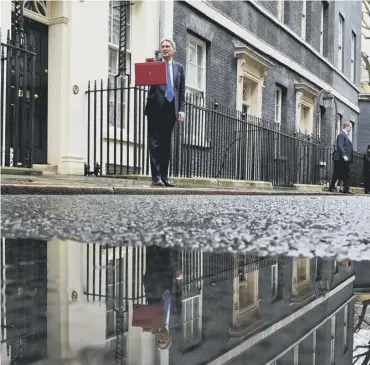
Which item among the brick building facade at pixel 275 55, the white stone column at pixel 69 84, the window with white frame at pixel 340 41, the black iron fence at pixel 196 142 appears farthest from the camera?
the window with white frame at pixel 340 41

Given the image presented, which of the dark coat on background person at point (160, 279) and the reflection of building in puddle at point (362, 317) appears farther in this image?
the dark coat on background person at point (160, 279)

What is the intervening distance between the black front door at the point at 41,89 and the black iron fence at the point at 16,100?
1.60 metres

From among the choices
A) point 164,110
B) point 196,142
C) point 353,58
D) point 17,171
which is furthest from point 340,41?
point 17,171

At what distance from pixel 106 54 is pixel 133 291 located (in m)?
8.78

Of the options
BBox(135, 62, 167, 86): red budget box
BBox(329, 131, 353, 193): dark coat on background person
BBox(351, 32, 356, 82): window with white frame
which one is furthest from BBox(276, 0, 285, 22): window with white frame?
BBox(135, 62, 167, 86): red budget box

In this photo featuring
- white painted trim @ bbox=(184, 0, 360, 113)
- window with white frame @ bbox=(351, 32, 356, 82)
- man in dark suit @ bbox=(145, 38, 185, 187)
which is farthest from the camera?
window with white frame @ bbox=(351, 32, 356, 82)

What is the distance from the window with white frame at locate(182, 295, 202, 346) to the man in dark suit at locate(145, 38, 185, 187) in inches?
244

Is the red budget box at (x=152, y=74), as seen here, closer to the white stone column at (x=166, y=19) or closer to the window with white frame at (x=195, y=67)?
the white stone column at (x=166, y=19)

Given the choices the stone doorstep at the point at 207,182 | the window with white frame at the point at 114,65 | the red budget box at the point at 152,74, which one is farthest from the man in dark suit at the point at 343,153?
the red budget box at the point at 152,74

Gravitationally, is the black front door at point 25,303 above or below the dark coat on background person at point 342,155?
below

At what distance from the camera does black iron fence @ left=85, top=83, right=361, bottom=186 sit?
908 cm

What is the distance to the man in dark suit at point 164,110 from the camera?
7.05 m

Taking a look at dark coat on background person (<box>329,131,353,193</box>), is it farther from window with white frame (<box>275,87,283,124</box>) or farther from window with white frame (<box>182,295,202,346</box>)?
window with white frame (<box>182,295,202,346</box>)

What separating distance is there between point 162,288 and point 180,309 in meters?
0.19
